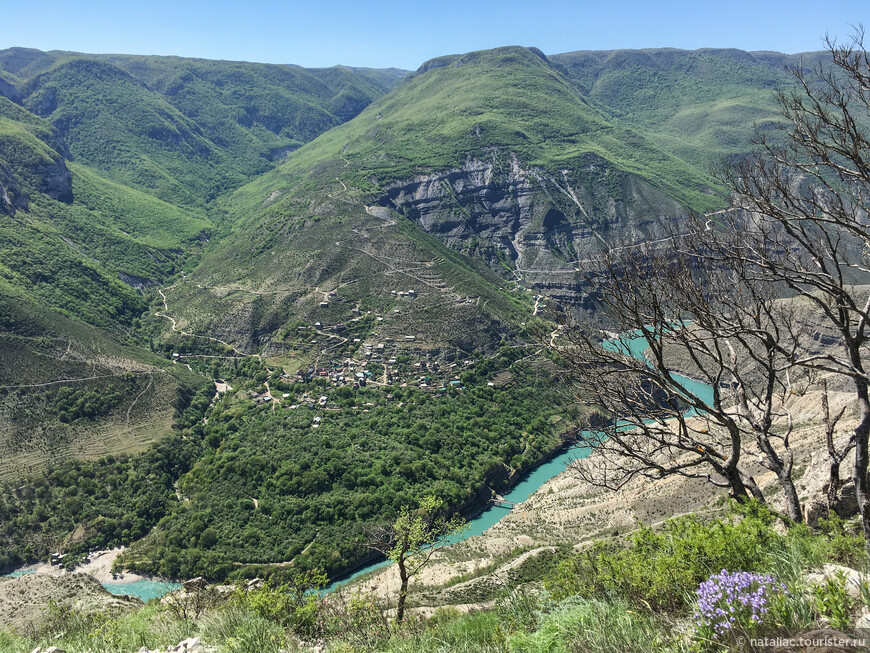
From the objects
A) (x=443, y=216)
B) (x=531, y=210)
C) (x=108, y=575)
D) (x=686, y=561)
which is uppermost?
(x=531, y=210)

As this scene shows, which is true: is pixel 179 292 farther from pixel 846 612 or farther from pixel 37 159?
pixel 846 612

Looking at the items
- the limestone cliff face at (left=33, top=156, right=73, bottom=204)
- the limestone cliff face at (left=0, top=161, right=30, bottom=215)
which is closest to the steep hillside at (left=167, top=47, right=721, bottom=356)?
the limestone cliff face at (left=0, top=161, right=30, bottom=215)

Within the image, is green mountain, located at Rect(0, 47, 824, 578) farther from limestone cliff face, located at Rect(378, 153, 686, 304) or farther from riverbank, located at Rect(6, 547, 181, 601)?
riverbank, located at Rect(6, 547, 181, 601)

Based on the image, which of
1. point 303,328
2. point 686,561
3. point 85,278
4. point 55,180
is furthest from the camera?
point 55,180

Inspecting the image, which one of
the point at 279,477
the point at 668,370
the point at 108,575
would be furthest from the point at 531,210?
the point at 668,370

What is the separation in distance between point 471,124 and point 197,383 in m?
112

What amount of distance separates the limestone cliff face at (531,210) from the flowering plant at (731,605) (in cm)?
10495

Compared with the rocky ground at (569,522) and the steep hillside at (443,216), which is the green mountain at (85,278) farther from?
the rocky ground at (569,522)

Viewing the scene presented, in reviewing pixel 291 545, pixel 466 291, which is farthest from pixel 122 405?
pixel 466 291

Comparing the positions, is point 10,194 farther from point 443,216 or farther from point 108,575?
point 108,575

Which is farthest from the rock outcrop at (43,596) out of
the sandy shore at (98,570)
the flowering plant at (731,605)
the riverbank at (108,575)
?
the flowering plant at (731,605)

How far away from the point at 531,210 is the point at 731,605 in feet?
414

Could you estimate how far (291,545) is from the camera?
1620 inches

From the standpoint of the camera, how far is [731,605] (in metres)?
4.58
